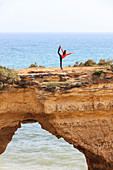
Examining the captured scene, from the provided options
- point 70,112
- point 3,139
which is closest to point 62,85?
point 70,112

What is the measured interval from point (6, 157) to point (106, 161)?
6.59 metres

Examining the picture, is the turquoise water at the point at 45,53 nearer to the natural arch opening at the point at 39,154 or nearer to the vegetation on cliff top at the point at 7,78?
the natural arch opening at the point at 39,154

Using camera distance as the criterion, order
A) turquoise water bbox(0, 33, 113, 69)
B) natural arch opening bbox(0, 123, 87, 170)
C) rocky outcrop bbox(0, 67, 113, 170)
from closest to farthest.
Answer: rocky outcrop bbox(0, 67, 113, 170) → natural arch opening bbox(0, 123, 87, 170) → turquoise water bbox(0, 33, 113, 69)

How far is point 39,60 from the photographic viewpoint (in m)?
41.2

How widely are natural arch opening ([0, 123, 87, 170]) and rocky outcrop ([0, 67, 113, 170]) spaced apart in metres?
3.67

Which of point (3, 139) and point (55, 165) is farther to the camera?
point (55, 165)

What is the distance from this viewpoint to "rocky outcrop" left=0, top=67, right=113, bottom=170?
13398mm

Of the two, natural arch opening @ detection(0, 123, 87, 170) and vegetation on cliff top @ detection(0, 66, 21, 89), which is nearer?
vegetation on cliff top @ detection(0, 66, 21, 89)

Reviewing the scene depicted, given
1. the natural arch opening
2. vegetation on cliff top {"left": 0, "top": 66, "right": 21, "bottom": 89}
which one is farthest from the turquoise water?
vegetation on cliff top {"left": 0, "top": 66, "right": 21, "bottom": 89}

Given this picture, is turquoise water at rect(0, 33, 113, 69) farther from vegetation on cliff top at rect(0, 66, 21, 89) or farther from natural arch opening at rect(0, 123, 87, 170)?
vegetation on cliff top at rect(0, 66, 21, 89)

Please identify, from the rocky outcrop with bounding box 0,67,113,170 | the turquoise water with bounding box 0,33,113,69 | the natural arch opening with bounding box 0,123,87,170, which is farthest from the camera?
the turquoise water with bounding box 0,33,113,69

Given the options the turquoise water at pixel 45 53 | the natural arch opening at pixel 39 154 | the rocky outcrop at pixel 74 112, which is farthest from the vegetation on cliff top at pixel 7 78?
the turquoise water at pixel 45 53

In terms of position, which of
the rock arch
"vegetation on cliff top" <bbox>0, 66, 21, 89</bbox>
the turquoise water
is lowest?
the turquoise water

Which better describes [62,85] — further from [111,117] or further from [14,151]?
[14,151]
